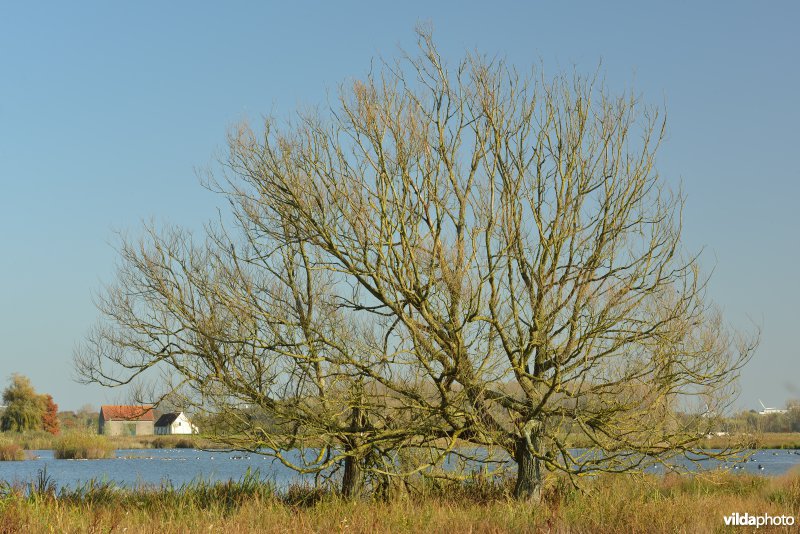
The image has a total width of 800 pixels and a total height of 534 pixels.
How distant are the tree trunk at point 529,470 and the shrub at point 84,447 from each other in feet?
88.4

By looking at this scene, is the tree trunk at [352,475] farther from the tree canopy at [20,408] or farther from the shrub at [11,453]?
the tree canopy at [20,408]

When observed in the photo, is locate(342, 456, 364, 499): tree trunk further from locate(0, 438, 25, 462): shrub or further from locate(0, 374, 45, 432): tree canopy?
locate(0, 374, 45, 432): tree canopy

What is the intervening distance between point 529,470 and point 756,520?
340cm

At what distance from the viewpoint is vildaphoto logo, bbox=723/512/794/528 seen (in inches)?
372

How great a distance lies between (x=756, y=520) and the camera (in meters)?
9.73

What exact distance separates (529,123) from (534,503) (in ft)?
17.3

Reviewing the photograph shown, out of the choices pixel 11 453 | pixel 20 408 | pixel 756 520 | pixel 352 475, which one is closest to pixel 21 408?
pixel 20 408

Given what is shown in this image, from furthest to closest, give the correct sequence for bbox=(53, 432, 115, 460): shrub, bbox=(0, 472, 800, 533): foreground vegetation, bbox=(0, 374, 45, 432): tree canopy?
bbox=(0, 374, 45, 432): tree canopy
bbox=(53, 432, 115, 460): shrub
bbox=(0, 472, 800, 533): foreground vegetation

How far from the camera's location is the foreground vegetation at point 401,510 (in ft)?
29.4

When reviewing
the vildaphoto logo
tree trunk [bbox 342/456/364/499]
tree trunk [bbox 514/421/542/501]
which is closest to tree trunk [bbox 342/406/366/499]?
tree trunk [bbox 342/456/364/499]

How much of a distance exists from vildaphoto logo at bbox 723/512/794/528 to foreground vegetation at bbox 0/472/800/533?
0.20 metres

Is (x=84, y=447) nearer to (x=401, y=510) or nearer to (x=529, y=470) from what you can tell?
(x=529, y=470)

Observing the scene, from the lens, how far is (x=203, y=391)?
12.2 meters

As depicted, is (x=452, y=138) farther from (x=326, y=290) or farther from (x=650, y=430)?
(x=650, y=430)
